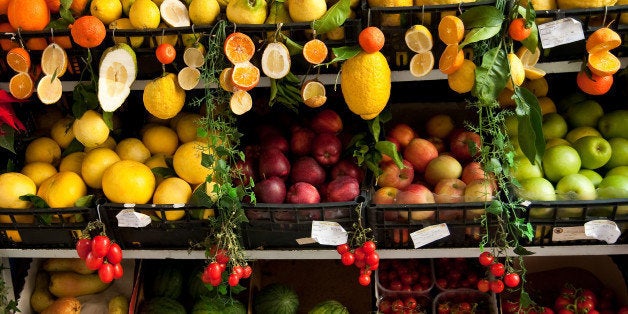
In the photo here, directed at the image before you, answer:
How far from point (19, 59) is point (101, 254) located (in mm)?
617

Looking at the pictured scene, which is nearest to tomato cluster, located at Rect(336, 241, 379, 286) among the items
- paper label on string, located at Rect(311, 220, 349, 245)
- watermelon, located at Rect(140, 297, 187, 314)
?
paper label on string, located at Rect(311, 220, 349, 245)

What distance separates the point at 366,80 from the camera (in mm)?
1436

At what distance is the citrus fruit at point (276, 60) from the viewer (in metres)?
1.47

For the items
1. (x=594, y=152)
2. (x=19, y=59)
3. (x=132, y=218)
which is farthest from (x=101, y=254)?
(x=594, y=152)

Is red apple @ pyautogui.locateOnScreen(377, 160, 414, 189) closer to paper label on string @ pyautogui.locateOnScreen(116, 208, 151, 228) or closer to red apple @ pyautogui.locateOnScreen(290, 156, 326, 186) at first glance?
red apple @ pyautogui.locateOnScreen(290, 156, 326, 186)

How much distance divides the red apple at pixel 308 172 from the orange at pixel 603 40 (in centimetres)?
83

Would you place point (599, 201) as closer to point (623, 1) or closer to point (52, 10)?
point (623, 1)

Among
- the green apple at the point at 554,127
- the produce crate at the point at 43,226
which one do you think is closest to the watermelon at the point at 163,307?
the produce crate at the point at 43,226

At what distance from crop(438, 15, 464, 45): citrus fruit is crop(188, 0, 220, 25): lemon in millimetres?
635

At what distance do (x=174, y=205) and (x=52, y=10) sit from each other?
0.70 m

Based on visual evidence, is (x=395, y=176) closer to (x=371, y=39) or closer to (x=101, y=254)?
(x=371, y=39)

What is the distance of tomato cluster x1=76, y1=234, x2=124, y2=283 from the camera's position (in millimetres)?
1541

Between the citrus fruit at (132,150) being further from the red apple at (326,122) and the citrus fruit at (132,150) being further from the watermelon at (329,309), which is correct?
the watermelon at (329,309)

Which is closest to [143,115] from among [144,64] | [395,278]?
[144,64]
